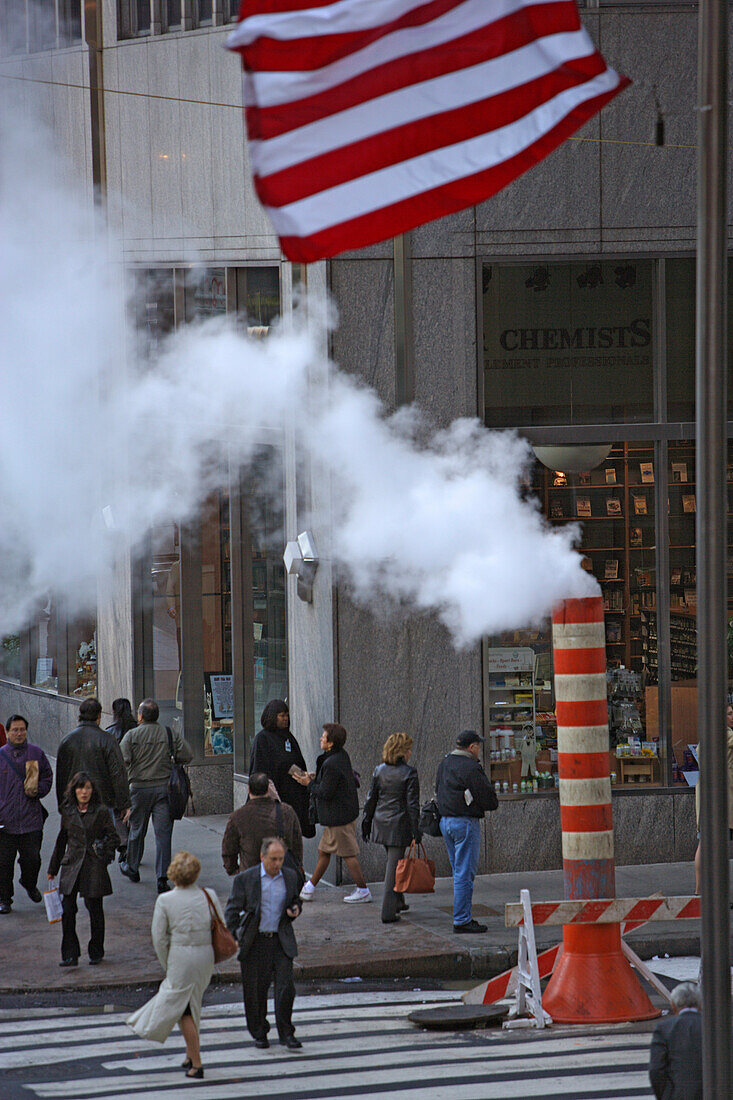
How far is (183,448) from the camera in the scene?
1678 cm

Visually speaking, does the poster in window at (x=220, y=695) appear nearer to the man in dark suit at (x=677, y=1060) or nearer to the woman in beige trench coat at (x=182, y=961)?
the woman in beige trench coat at (x=182, y=961)

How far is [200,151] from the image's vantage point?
1608cm

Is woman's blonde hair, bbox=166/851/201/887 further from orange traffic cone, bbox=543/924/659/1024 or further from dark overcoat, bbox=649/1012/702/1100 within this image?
dark overcoat, bbox=649/1012/702/1100

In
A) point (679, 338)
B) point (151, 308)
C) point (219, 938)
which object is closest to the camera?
point (219, 938)

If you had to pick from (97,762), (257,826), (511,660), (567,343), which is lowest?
(257,826)

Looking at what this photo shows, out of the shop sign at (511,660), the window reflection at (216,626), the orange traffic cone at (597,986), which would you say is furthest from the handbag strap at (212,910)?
the window reflection at (216,626)

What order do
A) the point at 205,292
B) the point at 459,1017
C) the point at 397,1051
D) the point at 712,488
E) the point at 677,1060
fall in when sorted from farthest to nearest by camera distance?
the point at 205,292 < the point at 459,1017 < the point at 397,1051 < the point at 677,1060 < the point at 712,488

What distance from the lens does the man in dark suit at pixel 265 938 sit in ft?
29.2

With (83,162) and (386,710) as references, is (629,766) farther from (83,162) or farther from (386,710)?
(83,162)

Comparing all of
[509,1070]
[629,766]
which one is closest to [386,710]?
[629,766]

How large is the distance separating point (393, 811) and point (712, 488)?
728 centimetres

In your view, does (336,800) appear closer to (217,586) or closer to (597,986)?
(597,986)

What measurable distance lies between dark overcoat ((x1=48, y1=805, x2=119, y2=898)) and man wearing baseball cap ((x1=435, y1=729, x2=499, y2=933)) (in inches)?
100

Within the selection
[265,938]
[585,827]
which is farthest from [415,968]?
[265,938]
